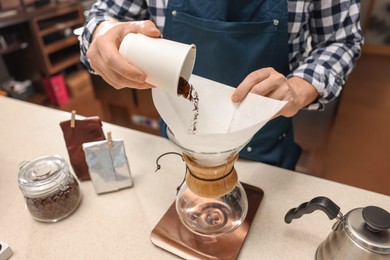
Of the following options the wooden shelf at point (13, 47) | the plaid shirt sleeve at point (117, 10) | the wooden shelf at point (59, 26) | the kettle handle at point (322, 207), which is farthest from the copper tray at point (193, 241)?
the wooden shelf at point (59, 26)

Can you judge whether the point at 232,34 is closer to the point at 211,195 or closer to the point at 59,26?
the point at 211,195

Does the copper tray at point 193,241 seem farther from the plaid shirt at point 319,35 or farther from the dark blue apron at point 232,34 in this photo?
the plaid shirt at point 319,35

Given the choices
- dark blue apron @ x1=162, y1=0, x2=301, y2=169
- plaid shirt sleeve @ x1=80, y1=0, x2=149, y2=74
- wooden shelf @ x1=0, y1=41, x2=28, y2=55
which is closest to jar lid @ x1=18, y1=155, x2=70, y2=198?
plaid shirt sleeve @ x1=80, y1=0, x2=149, y2=74

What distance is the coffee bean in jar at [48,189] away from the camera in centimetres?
65

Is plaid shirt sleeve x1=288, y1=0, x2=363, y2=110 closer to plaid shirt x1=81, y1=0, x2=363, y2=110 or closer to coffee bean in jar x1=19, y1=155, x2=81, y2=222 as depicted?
plaid shirt x1=81, y1=0, x2=363, y2=110

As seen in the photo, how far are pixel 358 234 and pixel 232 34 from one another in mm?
557

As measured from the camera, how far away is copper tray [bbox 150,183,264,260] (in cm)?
61

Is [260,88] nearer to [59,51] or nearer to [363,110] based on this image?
[363,110]

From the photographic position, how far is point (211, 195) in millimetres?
610

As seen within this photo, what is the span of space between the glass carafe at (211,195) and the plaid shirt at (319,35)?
34 cm

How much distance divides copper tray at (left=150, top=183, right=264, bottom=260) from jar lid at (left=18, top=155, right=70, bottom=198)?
234 millimetres

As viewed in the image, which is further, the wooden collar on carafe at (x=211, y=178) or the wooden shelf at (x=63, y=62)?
the wooden shelf at (x=63, y=62)

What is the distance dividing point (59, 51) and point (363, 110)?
277 cm

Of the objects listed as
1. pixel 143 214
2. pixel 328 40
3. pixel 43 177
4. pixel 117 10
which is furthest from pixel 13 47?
pixel 328 40
